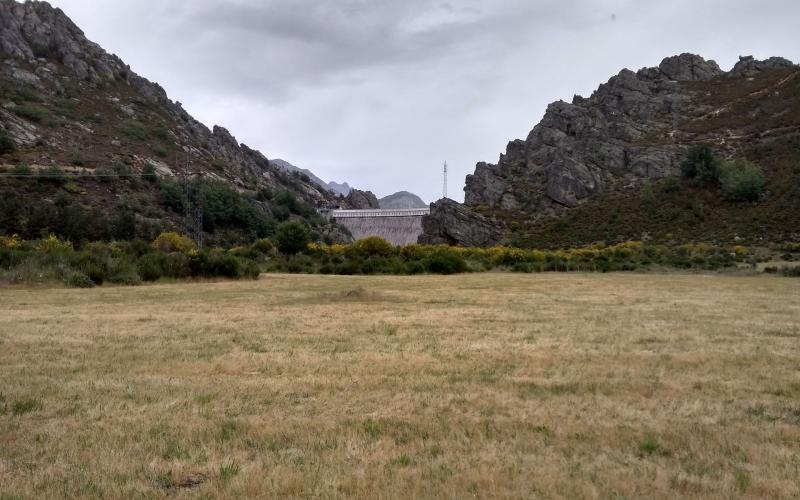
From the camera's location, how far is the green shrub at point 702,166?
55156 millimetres

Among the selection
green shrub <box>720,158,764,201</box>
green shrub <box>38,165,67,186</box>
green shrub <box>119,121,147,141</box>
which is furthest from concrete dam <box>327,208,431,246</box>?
green shrub <box>38,165,67,186</box>

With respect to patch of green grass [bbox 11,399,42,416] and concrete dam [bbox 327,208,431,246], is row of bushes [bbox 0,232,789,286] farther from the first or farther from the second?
concrete dam [bbox 327,208,431,246]

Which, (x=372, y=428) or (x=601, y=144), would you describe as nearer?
(x=372, y=428)

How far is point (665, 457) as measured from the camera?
178 inches

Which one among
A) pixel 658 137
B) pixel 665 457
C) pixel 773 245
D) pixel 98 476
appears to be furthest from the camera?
pixel 658 137

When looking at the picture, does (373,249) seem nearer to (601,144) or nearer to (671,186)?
(671,186)

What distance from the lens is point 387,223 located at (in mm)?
76562

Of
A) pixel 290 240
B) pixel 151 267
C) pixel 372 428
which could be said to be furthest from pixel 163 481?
pixel 290 240

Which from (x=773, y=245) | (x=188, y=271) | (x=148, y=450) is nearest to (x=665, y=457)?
(x=148, y=450)

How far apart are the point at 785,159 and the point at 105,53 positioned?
81.5m

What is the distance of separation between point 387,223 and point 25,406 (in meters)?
70.9

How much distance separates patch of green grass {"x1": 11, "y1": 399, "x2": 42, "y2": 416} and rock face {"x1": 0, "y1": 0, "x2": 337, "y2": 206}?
178 ft

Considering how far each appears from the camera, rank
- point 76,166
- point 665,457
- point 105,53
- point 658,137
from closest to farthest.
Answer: point 665,457 → point 76,166 → point 658,137 → point 105,53

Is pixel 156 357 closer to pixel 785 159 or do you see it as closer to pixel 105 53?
pixel 785 159
